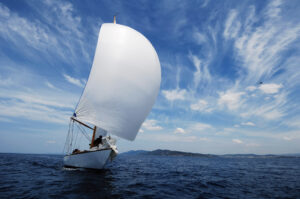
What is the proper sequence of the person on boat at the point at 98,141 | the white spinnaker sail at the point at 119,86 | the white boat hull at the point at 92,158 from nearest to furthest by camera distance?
the white spinnaker sail at the point at 119,86
the white boat hull at the point at 92,158
the person on boat at the point at 98,141

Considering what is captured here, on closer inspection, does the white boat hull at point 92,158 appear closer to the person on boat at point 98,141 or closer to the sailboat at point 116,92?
the sailboat at point 116,92

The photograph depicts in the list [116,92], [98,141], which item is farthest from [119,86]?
[98,141]

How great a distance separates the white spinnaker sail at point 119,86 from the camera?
45.8 feet

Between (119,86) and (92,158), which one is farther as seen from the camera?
(92,158)

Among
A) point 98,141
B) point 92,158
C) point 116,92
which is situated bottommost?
point 92,158

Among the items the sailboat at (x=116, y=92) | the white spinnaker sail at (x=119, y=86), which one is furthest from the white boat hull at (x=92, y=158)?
the white spinnaker sail at (x=119, y=86)

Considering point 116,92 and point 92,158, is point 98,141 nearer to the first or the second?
point 92,158

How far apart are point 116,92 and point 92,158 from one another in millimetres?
6759

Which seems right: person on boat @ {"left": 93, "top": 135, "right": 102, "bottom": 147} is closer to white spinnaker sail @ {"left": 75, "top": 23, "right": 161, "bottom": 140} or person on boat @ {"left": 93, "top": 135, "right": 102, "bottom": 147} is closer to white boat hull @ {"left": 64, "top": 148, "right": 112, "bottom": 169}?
white boat hull @ {"left": 64, "top": 148, "right": 112, "bottom": 169}

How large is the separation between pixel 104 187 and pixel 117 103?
261 inches

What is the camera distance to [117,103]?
13.9 meters

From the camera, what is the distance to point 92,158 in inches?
576

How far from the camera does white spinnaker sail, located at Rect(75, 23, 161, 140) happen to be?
13.9 metres

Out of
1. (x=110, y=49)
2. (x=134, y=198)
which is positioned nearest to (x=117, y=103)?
(x=110, y=49)
